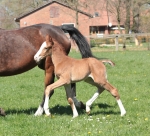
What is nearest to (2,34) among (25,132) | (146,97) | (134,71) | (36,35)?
(36,35)

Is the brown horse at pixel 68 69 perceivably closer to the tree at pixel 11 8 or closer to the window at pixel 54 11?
the window at pixel 54 11

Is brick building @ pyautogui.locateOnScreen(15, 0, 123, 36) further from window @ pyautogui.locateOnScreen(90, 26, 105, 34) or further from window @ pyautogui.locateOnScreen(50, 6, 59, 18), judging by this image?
window @ pyautogui.locateOnScreen(90, 26, 105, 34)

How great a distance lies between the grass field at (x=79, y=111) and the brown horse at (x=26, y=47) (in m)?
0.78

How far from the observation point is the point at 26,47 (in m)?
7.91

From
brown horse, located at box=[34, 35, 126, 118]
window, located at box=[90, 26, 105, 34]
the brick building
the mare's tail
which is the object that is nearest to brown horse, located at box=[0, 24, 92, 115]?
the mare's tail

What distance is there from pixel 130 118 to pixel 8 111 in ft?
9.64

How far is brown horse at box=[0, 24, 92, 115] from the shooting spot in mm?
7707

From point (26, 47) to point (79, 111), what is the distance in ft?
6.24

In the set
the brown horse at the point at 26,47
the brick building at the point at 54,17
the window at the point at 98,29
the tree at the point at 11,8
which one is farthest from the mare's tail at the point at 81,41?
the window at the point at 98,29

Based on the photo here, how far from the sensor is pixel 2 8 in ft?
196

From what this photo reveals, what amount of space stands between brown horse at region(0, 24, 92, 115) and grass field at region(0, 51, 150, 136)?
30.7 inches

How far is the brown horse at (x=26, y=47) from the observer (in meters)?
7.71

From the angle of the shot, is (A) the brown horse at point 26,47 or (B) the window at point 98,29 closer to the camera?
(A) the brown horse at point 26,47

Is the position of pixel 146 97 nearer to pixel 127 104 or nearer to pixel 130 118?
pixel 127 104
